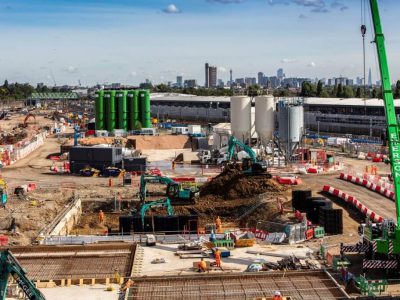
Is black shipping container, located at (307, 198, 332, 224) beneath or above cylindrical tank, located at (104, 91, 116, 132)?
beneath

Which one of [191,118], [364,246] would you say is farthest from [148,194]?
[191,118]

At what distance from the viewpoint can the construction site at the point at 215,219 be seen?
21281mm

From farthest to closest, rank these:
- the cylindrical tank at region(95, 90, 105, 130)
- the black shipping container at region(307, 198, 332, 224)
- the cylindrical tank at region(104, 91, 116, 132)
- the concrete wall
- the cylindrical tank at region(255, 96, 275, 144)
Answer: the cylindrical tank at region(104, 91, 116, 132) → the cylindrical tank at region(95, 90, 105, 130) → the cylindrical tank at region(255, 96, 275, 144) → the concrete wall → the black shipping container at region(307, 198, 332, 224)

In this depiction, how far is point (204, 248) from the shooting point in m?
26.6

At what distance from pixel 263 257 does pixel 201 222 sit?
12.5 metres

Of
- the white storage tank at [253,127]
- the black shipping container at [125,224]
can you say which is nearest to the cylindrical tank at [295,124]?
the white storage tank at [253,127]

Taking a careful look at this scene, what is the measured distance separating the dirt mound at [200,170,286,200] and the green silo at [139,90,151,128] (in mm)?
53608

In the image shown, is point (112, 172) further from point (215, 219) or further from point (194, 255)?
point (194, 255)

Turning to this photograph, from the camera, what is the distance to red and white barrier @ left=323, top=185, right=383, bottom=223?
31.9m

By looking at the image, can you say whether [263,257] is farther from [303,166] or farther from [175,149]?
[175,149]

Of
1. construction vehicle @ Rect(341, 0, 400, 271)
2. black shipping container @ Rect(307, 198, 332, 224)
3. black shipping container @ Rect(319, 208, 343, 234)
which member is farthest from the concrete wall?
construction vehicle @ Rect(341, 0, 400, 271)

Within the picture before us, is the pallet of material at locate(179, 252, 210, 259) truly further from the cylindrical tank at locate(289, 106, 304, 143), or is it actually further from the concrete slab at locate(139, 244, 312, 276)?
the cylindrical tank at locate(289, 106, 304, 143)

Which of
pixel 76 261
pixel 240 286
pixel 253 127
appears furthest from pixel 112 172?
pixel 240 286

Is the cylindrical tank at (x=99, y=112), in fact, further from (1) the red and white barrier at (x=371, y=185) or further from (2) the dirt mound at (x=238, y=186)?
(1) the red and white barrier at (x=371, y=185)
